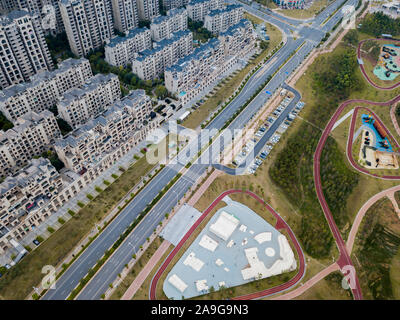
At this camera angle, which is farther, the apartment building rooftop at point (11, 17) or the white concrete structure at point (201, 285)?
the apartment building rooftop at point (11, 17)

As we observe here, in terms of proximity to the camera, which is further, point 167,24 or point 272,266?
point 167,24

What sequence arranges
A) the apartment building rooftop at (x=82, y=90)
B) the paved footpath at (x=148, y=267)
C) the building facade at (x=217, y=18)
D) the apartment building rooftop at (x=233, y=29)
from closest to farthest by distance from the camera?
1. the paved footpath at (x=148, y=267)
2. the apartment building rooftop at (x=82, y=90)
3. the apartment building rooftop at (x=233, y=29)
4. the building facade at (x=217, y=18)

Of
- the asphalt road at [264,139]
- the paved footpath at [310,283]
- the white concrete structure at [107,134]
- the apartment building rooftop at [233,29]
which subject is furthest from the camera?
the apartment building rooftop at [233,29]

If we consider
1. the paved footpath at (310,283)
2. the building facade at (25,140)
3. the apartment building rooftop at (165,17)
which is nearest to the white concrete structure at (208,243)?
the paved footpath at (310,283)

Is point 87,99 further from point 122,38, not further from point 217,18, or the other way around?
point 217,18

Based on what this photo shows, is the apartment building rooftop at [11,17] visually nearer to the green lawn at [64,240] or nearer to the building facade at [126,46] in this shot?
the building facade at [126,46]

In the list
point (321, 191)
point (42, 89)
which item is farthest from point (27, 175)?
point (321, 191)

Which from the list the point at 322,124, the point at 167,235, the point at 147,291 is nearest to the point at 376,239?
the point at 322,124
